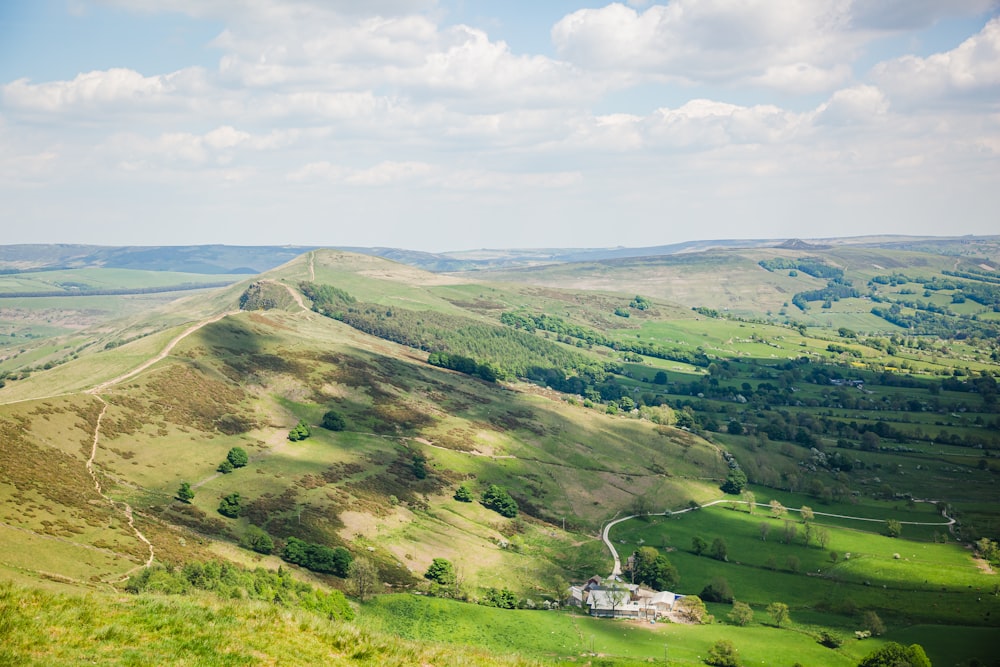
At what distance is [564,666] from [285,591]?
122 feet

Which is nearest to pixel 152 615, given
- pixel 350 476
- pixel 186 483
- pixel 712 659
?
pixel 712 659

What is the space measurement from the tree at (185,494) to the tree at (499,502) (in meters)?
64.8

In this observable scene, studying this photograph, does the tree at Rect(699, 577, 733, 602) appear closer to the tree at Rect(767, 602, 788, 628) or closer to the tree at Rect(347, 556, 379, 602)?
the tree at Rect(767, 602, 788, 628)

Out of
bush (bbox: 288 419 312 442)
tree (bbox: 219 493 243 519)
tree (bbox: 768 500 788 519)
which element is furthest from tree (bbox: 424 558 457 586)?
tree (bbox: 768 500 788 519)

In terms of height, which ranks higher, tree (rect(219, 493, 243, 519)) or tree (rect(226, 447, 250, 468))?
Answer: tree (rect(226, 447, 250, 468))

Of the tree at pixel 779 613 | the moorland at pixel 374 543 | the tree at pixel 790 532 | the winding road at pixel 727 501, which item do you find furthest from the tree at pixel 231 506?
the tree at pixel 790 532

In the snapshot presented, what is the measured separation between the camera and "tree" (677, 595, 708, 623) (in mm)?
119438

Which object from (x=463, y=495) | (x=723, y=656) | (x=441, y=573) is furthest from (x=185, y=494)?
(x=723, y=656)

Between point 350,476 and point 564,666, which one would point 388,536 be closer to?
point 350,476

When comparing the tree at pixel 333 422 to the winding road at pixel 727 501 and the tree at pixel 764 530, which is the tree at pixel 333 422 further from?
the tree at pixel 764 530

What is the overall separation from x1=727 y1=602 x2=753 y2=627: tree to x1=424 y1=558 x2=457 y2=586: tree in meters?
48.2

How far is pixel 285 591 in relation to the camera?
9162cm

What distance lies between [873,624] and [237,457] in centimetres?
12190

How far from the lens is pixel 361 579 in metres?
110
